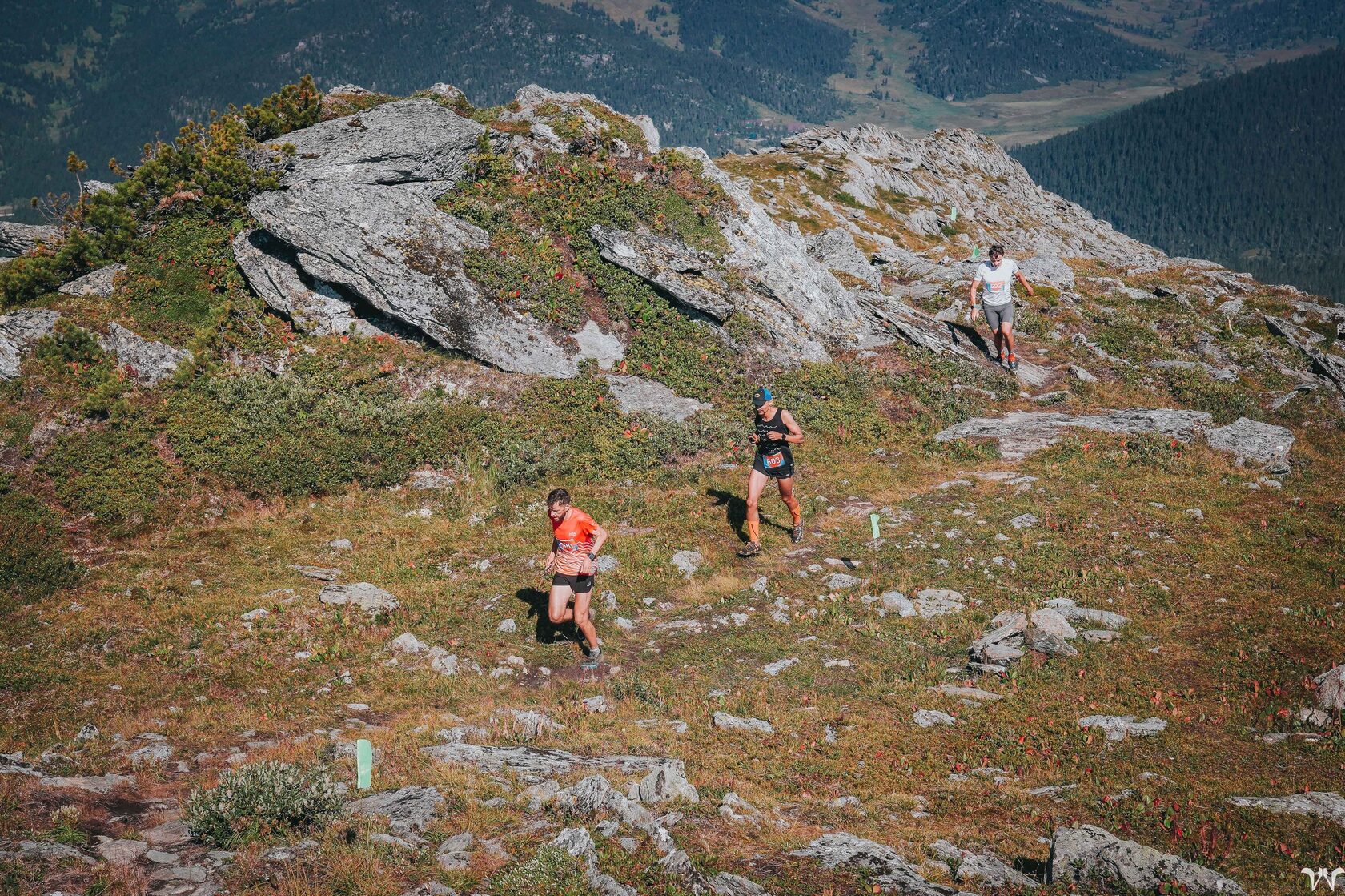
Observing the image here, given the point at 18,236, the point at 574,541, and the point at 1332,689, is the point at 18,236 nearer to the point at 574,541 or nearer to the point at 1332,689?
the point at 574,541

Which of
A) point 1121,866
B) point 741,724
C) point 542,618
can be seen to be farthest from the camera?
point 542,618

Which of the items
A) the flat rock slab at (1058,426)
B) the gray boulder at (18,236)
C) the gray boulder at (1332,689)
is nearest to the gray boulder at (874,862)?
the gray boulder at (1332,689)

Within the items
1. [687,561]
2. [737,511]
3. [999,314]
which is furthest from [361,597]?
[999,314]

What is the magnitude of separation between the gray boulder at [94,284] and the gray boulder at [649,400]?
51.3 feet

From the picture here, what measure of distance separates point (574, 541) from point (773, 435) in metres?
5.41

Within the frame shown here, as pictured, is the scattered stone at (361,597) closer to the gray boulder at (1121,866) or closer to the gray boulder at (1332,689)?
the gray boulder at (1121,866)

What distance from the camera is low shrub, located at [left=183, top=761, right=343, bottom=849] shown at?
7277 millimetres

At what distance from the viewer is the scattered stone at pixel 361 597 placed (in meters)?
14.0

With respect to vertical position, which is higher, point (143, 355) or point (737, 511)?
point (143, 355)

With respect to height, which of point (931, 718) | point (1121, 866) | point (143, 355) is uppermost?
point (143, 355)

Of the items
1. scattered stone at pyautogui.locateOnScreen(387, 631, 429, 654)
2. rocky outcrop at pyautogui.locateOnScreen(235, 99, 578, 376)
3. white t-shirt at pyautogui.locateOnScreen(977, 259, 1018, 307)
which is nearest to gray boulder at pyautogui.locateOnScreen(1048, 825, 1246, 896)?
scattered stone at pyautogui.locateOnScreen(387, 631, 429, 654)

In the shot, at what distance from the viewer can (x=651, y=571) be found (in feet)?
52.0

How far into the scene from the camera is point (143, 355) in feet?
67.9

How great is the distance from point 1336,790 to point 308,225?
2637 centimetres
